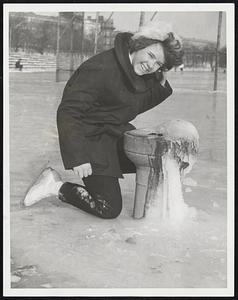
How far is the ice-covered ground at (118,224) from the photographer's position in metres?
2.42

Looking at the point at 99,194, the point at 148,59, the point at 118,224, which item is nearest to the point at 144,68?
the point at 148,59

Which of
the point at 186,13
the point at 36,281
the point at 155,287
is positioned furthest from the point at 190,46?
the point at 36,281

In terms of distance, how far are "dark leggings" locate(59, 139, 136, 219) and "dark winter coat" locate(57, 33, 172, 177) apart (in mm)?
35

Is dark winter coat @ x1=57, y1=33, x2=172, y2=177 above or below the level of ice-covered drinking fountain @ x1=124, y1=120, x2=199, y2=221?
above

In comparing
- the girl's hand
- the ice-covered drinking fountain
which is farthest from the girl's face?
the girl's hand

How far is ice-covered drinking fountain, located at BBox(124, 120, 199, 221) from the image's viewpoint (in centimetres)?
242

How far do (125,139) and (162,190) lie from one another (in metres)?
0.28

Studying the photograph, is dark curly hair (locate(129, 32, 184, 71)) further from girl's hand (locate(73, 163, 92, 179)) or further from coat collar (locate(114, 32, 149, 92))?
girl's hand (locate(73, 163, 92, 179))

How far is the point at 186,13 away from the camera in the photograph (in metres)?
2.54

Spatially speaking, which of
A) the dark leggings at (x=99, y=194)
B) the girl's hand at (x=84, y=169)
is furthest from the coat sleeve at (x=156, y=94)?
the girl's hand at (x=84, y=169)

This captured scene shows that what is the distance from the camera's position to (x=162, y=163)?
243 cm

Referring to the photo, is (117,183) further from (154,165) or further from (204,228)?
(204,228)

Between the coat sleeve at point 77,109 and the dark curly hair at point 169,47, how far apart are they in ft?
0.62

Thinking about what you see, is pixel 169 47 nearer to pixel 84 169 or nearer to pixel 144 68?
pixel 144 68
